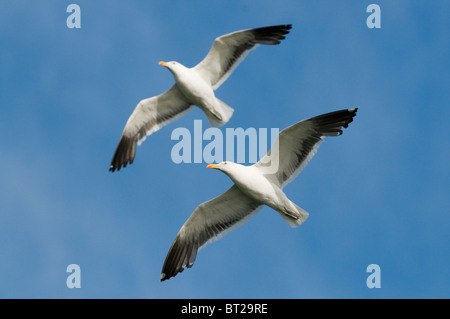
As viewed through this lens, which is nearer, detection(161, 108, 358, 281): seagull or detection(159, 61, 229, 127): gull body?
detection(161, 108, 358, 281): seagull

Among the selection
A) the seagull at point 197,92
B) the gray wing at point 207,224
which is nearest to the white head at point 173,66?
the seagull at point 197,92

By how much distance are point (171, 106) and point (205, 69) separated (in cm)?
115

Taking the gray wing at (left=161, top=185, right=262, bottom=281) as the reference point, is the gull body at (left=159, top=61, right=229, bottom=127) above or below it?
above

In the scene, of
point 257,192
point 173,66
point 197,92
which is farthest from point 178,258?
point 173,66

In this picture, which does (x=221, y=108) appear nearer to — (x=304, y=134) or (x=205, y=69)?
(x=205, y=69)

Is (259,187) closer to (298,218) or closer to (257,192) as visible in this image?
(257,192)

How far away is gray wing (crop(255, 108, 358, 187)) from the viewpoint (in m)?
12.2

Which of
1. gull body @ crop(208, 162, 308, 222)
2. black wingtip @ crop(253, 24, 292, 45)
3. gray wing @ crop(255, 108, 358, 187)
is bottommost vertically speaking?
gull body @ crop(208, 162, 308, 222)

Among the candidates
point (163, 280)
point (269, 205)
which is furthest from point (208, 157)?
point (163, 280)

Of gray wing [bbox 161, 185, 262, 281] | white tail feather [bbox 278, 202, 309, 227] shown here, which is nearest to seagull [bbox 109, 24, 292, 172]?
gray wing [bbox 161, 185, 262, 281]

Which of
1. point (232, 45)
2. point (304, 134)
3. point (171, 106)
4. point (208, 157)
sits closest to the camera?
point (304, 134)

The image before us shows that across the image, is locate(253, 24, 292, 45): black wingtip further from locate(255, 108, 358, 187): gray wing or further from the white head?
locate(255, 108, 358, 187): gray wing

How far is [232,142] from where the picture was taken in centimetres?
1308

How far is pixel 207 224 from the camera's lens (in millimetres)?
13094
